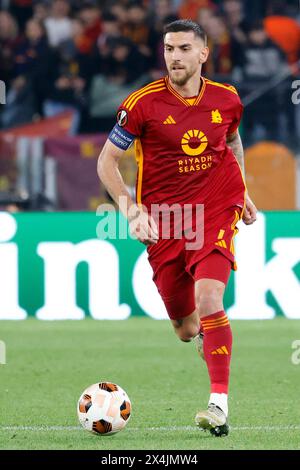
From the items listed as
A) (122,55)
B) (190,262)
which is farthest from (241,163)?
(122,55)

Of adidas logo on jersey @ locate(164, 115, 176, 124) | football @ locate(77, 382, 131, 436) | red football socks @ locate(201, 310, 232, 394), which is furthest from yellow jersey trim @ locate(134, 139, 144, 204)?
football @ locate(77, 382, 131, 436)

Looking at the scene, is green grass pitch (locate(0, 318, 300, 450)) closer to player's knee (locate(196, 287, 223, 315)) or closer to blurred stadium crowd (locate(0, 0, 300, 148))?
player's knee (locate(196, 287, 223, 315))

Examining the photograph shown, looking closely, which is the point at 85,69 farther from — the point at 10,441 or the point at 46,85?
the point at 10,441

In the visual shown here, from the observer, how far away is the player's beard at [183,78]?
22.5 ft

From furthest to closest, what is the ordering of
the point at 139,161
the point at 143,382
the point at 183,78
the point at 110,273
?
the point at 110,273
the point at 143,382
the point at 139,161
the point at 183,78

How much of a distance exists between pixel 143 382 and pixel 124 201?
2520 millimetres

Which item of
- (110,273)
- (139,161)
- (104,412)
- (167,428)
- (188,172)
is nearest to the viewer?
(104,412)

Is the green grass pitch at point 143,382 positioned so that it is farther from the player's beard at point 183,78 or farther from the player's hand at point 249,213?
the player's beard at point 183,78

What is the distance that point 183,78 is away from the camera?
22.5ft

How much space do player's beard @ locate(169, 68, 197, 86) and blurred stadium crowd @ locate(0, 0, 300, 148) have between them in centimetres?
789

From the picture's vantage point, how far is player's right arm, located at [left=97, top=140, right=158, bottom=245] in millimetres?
6535

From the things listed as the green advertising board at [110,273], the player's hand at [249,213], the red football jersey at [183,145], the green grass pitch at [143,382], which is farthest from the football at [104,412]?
the green advertising board at [110,273]

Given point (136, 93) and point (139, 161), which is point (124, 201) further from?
point (136, 93)
